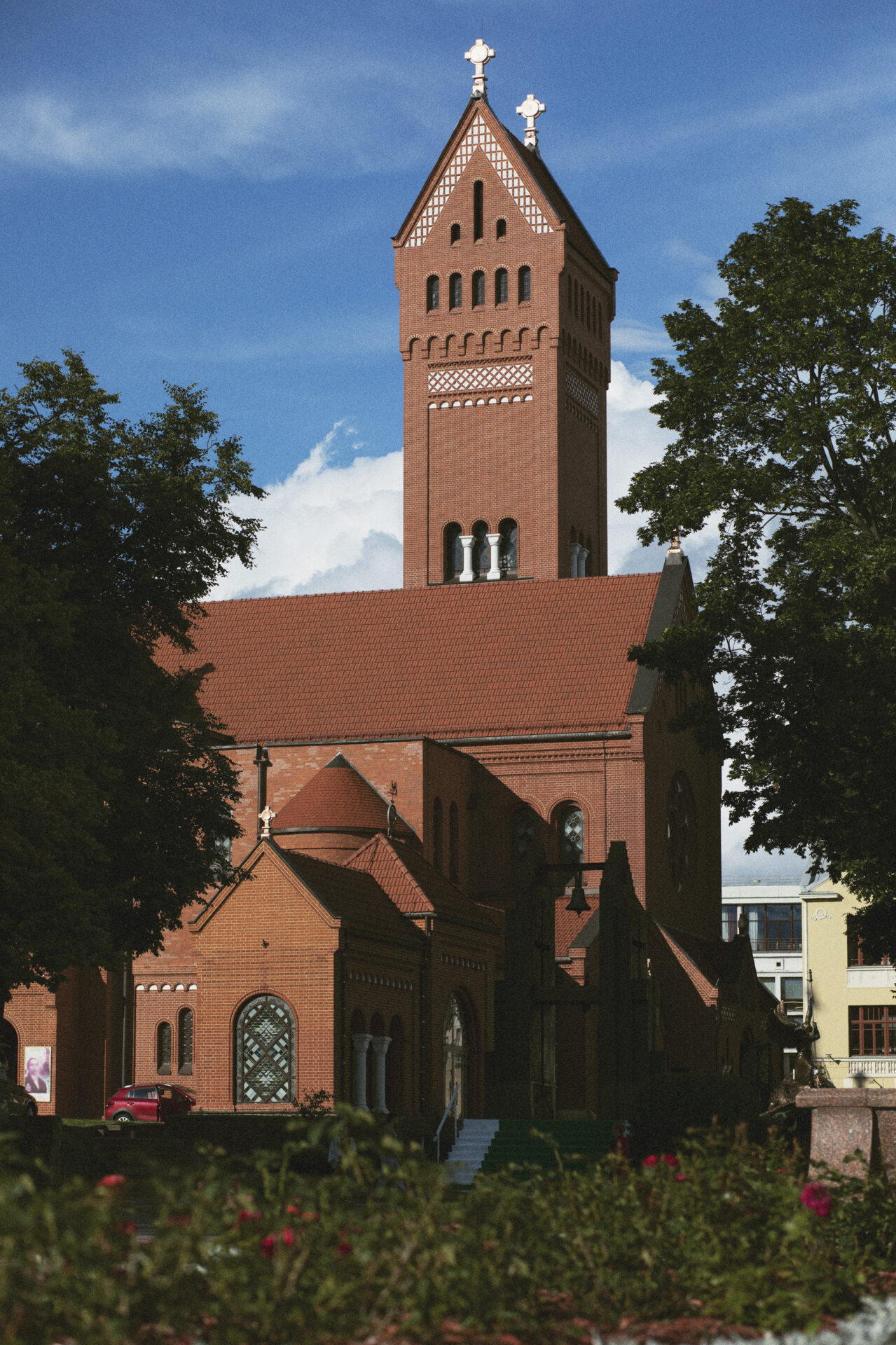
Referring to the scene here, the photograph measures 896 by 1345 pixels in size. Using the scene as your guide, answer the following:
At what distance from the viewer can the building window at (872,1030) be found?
242 ft

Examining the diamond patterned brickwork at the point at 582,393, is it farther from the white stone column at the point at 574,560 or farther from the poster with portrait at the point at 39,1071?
the poster with portrait at the point at 39,1071

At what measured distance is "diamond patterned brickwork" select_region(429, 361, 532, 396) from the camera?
201 ft

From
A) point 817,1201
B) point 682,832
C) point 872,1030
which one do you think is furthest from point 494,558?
point 817,1201

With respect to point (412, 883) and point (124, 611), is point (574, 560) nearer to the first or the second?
point (412, 883)

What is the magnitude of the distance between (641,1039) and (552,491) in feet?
104

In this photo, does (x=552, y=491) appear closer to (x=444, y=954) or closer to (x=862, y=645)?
(x=444, y=954)

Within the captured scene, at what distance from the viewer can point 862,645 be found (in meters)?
25.9

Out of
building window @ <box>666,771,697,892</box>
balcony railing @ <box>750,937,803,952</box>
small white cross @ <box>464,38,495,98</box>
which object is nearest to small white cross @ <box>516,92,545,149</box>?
small white cross @ <box>464,38,495,98</box>

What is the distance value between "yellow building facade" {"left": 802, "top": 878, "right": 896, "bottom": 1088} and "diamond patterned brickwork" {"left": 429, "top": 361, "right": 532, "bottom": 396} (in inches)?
1083

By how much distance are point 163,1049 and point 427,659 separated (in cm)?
1328

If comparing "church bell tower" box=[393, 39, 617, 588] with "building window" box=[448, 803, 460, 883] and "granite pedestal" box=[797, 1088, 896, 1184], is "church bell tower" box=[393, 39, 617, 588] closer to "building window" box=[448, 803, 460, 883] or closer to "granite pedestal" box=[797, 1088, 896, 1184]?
"building window" box=[448, 803, 460, 883]

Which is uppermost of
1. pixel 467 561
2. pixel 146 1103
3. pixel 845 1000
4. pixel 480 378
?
pixel 480 378

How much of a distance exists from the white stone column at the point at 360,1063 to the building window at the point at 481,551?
28.7 meters

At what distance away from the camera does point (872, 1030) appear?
7431 centimetres
